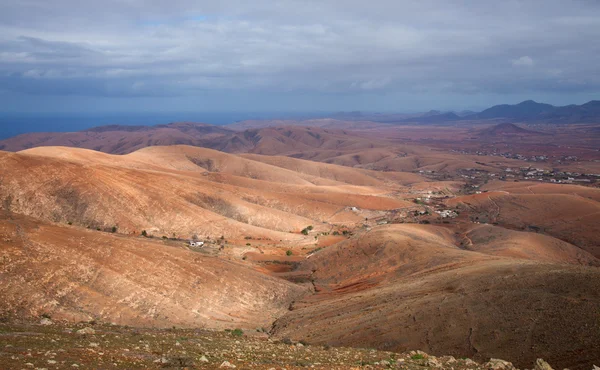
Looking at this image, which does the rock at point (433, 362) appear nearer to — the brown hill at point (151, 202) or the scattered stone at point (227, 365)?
the scattered stone at point (227, 365)

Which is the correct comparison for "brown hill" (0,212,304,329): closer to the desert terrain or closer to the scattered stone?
the desert terrain

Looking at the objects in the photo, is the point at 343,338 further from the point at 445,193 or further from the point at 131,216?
the point at 445,193

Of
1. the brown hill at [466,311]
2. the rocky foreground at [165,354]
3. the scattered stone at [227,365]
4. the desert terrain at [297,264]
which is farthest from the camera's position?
the desert terrain at [297,264]

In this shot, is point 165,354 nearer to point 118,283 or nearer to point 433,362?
point 433,362

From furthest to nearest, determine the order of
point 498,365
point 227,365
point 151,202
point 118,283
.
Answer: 1. point 151,202
2. point 118,283
3. point 498,365
4. point 227,365

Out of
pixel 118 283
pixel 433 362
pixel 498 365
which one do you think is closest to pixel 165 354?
pixel 433 362

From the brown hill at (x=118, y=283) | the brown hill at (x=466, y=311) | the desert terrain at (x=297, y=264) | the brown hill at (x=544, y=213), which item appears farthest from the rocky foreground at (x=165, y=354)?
the brown hill at (x=544, y=213)
